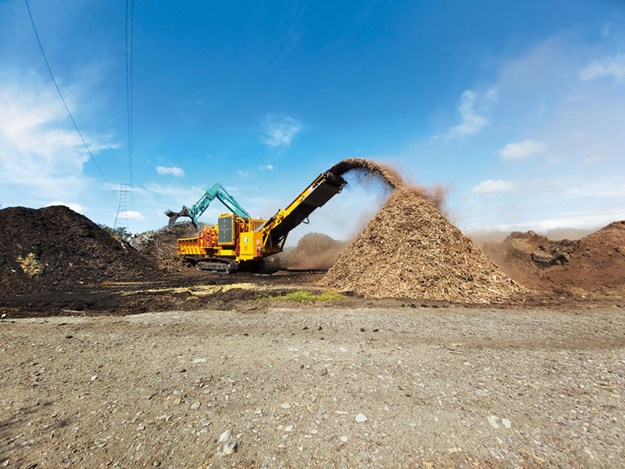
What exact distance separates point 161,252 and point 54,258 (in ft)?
40.7

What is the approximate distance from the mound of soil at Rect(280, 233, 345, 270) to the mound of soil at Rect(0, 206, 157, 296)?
30.9 feet

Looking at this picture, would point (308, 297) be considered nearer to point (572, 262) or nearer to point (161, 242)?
point (572, 262)

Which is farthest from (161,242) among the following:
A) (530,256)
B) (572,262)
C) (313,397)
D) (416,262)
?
(313,397)

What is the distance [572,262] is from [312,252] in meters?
15.5

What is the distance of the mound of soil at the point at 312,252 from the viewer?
23.1 m

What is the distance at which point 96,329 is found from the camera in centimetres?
591

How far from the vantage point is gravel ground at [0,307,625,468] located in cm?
240

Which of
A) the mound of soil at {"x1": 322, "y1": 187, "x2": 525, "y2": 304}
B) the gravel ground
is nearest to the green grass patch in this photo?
the mound of soil at {"x1": 322, "y1": 187, "x2": 525, "y2": 304}

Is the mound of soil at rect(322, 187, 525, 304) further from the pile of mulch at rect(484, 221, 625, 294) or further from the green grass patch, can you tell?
the pile of mulch at rect(484, 221, 625, 294)

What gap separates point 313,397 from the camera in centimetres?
319

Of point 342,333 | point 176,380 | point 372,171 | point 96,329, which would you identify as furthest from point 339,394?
point 372,171

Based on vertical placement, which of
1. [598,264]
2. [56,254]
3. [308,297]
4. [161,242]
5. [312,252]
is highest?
[161,242]

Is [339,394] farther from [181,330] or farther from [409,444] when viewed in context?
[181,330]

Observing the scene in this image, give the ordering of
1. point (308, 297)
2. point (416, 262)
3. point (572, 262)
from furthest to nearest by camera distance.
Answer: point (572, 262), point (416, 262), point (308, 297)
